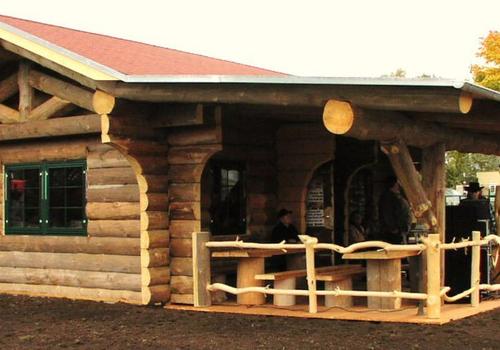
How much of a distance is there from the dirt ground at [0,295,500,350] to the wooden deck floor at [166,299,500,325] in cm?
19

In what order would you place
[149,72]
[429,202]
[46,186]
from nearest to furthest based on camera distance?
[429,202] < [149,72] < [46,186]

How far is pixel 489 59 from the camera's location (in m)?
37.8

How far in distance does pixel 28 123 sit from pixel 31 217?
153cm

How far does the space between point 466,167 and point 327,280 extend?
38285 millimetres

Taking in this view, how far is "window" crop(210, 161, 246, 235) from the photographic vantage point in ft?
37.3

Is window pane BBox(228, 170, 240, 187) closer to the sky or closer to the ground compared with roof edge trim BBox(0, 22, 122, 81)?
closer to the ground

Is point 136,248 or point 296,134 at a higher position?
point 296,134

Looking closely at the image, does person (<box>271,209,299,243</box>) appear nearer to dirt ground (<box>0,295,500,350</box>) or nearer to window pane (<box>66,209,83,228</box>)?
dirt ground (<box>0,295,500,350</box>)

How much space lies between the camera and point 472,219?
10.9 metres

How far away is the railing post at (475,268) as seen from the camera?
1005 cm

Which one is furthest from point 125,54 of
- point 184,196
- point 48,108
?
point 184,196

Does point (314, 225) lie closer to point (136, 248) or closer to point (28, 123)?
point (136, 248)

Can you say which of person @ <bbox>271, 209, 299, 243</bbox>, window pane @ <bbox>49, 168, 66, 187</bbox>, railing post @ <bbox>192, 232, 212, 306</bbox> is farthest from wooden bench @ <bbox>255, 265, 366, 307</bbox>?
window pane @ <bbox>49, 168, 66, 187</bbox>

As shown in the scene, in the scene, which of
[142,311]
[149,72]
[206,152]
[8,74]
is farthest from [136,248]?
[8,74]
